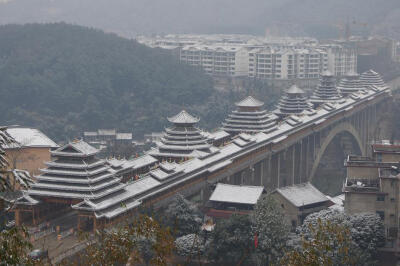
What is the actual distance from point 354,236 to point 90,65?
104 meters

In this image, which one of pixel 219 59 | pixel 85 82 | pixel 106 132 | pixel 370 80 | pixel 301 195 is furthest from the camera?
pixel 219 59

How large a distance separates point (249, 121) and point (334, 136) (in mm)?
23200

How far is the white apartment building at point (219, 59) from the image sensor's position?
536ft

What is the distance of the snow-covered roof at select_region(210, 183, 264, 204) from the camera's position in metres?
56.3

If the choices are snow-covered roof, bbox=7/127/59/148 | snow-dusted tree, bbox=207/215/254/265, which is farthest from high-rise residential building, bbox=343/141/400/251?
snow-covered roof, bbox=7/127/59/148

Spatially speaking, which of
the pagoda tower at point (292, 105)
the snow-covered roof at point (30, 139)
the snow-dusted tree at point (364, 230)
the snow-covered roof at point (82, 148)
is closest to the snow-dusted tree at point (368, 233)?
the snow-dusted tree at point (364, 230)

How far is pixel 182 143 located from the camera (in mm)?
67812

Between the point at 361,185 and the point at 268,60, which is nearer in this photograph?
the point at 361,185

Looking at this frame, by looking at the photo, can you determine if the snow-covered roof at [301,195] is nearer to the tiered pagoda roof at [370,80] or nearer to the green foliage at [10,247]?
the green foliage at [10,247]

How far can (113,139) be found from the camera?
389ft

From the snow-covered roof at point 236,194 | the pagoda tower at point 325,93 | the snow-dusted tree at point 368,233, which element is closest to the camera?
the snow-dusted tree at point 368,233

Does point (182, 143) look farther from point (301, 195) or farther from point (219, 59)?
point (219, 59)

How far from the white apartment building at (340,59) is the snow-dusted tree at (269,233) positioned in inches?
4966

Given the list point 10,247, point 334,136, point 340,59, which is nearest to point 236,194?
point 10,247
